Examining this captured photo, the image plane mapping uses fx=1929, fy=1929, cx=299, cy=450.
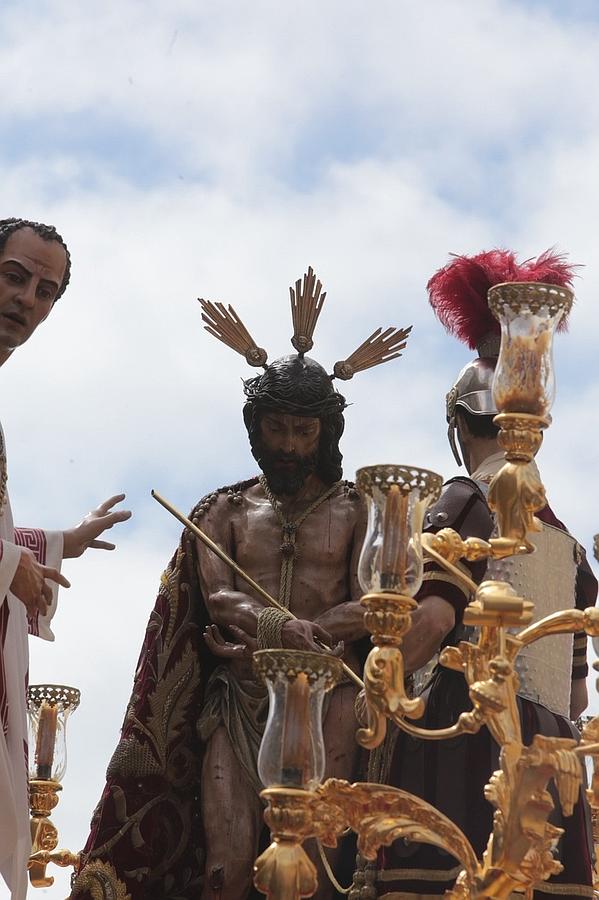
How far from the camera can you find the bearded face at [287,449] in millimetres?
6480

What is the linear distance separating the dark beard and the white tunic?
880 mm

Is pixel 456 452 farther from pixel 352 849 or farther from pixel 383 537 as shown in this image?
pixel 383 537

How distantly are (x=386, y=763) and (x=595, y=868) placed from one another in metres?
0.79

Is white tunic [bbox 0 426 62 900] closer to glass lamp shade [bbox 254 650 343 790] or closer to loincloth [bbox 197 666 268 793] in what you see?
loincloth [bbox 197 666 268 793]

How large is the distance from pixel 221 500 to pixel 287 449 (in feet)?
1.14

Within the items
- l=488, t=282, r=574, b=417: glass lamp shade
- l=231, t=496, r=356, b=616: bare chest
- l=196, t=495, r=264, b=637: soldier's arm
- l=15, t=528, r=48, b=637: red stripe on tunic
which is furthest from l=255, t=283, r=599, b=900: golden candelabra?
l=231, t=496, r=356, b=616: bare chest

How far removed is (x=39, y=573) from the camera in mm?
5418

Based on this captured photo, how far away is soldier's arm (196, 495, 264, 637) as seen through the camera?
628 centimetres

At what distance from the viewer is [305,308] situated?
6645 millimetres

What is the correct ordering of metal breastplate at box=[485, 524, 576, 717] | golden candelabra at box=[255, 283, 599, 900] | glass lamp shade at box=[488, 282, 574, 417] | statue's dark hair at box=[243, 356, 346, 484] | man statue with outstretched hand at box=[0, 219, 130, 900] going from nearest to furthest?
golden candelabra at box=[255, 283, 599, 900]
glass lamp shade at box=[488, 282, 574, 417]
man statue with outstretched hand at box=[0, 219, 130, 900]
metal breastplate at box=[485, 524, 576, 717]
statue's dark hair at box=[243, 356, 346, 484]

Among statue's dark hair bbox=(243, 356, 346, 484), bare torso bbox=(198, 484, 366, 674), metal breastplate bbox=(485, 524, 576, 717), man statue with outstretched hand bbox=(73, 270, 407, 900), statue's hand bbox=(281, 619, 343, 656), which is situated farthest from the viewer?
statue's dark hair bbox=(243, 356, 346, 484)

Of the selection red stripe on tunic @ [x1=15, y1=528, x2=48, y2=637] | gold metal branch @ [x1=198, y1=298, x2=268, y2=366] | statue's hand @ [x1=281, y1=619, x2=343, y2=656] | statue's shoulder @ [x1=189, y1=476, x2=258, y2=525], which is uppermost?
gold metal branch @ [x1=198, y1=298, x2=268, y2=366]

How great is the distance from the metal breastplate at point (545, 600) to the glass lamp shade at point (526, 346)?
1159 mm

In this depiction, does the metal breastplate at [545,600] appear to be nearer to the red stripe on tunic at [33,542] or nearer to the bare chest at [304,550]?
the bare chest at [304,550]
